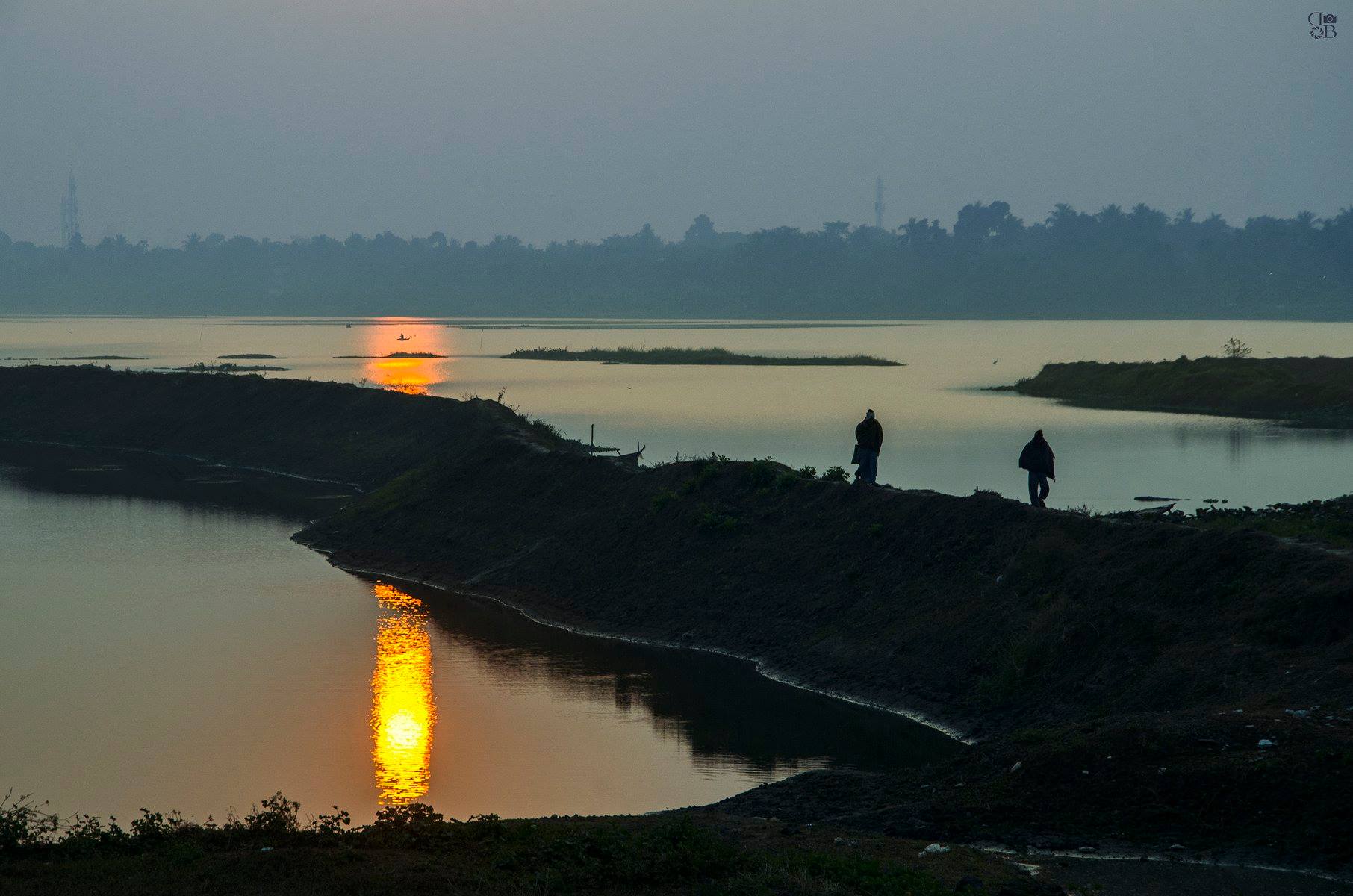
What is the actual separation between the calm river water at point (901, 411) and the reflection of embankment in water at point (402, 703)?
22.6 metres

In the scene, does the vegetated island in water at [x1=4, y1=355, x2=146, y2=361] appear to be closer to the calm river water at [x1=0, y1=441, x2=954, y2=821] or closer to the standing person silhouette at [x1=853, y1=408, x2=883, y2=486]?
the calm river water at [x1=0, y1=441, x2=954, y2=821]

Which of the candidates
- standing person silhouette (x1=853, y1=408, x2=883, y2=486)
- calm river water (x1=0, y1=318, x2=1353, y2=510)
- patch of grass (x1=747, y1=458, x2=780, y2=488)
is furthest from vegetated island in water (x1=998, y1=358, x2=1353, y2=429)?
standing person silhouette (x1=853, y1=408, x2=883, y2=486)

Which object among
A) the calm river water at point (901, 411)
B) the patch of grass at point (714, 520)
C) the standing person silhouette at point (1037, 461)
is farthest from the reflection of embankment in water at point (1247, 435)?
the patch of grass at point (714, 520)

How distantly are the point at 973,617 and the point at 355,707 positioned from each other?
1148 centimetres

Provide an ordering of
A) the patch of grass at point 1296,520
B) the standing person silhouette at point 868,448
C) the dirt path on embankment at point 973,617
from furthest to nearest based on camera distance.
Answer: the standing person silhouette at point 868,448 < the patch of grass at point 1296,520 < the dirt path on embankment at point 973,617

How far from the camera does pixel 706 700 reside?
26.3 meters

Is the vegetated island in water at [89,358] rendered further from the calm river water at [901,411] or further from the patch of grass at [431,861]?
the patch of grass at [431,861]

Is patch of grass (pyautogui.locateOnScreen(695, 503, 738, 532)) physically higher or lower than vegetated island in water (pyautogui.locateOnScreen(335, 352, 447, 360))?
lower

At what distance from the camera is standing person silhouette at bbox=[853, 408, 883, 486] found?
3222cm

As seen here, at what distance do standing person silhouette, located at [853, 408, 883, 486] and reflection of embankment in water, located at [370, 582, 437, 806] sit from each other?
10.7 m

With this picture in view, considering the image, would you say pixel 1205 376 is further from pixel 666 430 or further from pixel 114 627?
pixel 114 627

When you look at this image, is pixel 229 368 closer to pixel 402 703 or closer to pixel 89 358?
pixel 89 358

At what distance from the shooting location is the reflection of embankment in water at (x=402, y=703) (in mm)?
21547

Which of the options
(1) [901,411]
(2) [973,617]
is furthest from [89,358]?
(2) [973,617]
